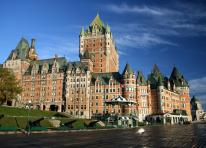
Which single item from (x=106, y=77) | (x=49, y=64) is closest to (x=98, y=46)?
(x=106, y=77)

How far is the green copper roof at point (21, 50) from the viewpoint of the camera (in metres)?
154

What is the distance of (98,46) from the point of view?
162m

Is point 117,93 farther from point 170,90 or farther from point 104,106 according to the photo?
point 170,90

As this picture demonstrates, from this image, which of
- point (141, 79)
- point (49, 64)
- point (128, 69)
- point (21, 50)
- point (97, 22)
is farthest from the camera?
point (97, 22)

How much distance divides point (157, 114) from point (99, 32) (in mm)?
68548

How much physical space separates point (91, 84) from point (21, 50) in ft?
180

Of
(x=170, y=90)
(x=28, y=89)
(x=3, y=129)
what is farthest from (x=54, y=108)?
(x=3, y=129)

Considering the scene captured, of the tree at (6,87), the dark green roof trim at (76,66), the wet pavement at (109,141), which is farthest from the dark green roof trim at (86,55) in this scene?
the wet pavement at (109,141)

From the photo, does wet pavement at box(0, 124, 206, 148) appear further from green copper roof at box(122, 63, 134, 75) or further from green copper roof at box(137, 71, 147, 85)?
green copper roof at box(137, 71, 147, 85)

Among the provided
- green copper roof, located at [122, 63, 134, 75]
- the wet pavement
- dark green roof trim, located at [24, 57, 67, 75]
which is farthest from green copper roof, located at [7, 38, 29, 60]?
the wet pavement

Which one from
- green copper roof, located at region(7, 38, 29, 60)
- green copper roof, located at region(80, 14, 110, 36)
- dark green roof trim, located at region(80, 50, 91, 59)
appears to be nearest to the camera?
dark green roof trim, located at region(80, 50, 91, 59)

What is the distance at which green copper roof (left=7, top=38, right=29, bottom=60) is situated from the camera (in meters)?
154

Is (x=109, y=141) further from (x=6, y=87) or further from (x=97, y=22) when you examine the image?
(x=97, y=22)

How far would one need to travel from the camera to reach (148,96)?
14012cm
